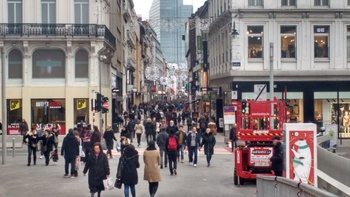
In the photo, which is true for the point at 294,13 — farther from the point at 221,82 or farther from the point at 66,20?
the point at 66,20

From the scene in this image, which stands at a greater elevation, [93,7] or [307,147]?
[93,7]

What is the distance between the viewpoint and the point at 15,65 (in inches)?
1599

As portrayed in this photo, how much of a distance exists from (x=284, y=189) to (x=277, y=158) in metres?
5.74

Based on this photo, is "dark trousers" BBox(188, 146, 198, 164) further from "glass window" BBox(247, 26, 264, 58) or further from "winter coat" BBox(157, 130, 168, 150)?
"glass window" BBox(247, 26, 264, 58)

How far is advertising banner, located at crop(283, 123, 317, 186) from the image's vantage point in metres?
14.9

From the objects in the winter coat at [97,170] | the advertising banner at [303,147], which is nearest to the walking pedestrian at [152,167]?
the winter coat at [97,170]

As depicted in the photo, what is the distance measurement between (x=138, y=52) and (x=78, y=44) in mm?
60696

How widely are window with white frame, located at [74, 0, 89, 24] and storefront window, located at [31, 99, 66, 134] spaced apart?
5483mm

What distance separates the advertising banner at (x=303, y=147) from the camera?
14.9m

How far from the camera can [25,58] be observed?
132 ft

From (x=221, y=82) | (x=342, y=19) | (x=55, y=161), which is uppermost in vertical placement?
(x=342, y=19)

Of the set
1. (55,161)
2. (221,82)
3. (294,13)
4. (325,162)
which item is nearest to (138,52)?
(221,82)

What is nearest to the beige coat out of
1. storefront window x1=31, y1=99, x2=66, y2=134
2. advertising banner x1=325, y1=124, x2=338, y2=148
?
advertising banner x1=325, y1=124, x2=338, y2=148

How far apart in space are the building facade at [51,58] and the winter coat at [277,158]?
25513 mm
